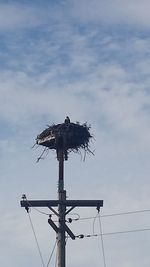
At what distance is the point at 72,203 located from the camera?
4006 centimetres

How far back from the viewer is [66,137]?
40594 mm

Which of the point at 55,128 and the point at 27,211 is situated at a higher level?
the point at 55,128

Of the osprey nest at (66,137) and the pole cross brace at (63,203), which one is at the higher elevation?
the osprey nest at (66,137)

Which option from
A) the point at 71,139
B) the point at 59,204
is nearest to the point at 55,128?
the point at 71,139

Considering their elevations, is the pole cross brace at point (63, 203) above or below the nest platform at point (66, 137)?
below

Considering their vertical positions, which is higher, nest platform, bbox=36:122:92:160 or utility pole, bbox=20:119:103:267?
nest platform, bbox=36:122:92:160

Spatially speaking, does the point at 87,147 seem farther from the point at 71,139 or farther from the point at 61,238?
the point at 61,238

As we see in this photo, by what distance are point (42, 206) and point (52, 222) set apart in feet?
2.89

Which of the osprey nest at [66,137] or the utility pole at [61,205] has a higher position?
the osprey nest at [66,137]

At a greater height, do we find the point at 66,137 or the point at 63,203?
the point at 66,137

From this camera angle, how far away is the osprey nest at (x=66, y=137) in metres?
40.6

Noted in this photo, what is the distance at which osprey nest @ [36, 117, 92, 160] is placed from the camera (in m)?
40.6

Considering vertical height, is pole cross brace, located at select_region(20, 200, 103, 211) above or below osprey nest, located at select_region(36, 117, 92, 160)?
below

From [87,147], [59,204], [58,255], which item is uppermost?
[87,147]
